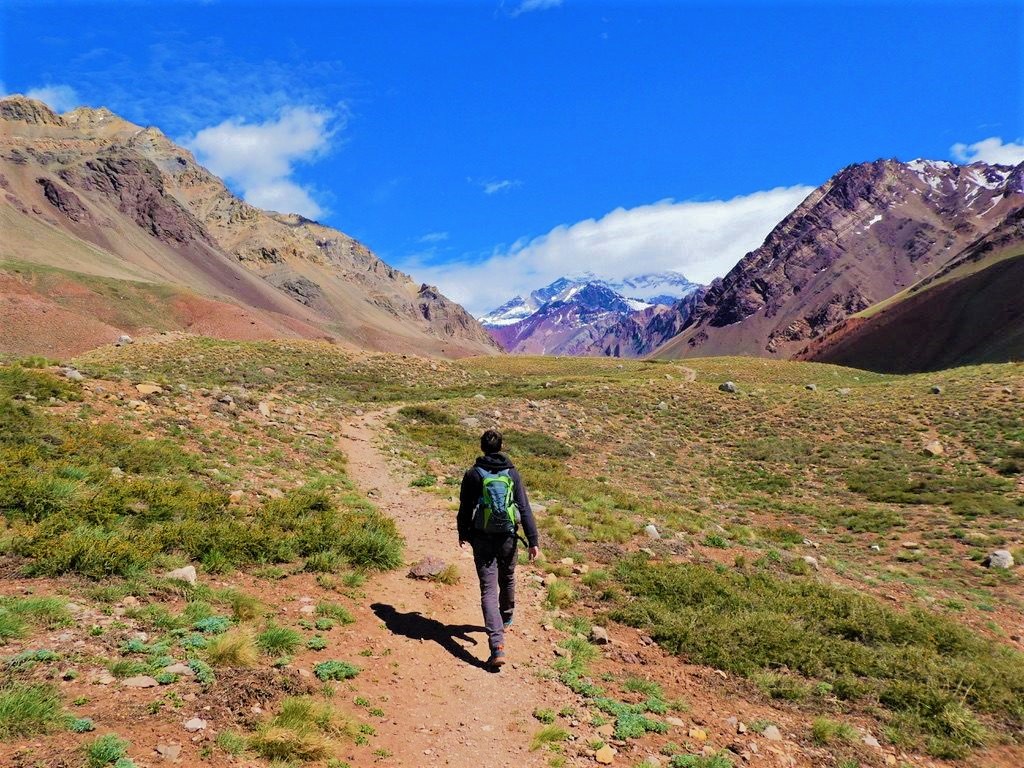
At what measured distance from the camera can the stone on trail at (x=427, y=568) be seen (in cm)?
1105

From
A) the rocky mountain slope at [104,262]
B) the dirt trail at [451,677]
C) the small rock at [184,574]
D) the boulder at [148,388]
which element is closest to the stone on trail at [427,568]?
the dirt trail at [451,677]

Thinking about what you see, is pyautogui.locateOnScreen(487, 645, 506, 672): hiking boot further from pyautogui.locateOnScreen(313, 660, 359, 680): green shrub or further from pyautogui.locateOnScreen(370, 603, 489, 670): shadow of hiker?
pyautogui.locateOnScreen(313, 660, 359, 680): green shrub

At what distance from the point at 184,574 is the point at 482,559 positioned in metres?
4.77

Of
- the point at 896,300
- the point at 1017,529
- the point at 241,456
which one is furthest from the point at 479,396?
the point at 896,300

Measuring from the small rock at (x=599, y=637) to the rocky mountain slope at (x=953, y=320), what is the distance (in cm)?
12566

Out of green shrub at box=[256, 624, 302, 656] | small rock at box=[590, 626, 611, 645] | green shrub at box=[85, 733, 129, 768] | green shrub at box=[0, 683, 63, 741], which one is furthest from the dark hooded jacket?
green shrub at box=[0, 683, 63, 741]

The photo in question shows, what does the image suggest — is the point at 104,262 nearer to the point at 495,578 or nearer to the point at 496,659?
the point at 495,578

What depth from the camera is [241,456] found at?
1650 cm

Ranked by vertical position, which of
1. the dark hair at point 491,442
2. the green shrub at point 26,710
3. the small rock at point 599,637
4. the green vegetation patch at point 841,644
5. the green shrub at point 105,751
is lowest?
the green vegetation patch at point 841,644

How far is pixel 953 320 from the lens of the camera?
14788 cm

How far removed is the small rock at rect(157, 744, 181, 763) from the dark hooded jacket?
4.28 m

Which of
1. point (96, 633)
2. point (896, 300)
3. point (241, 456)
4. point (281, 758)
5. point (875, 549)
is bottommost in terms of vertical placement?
point (875, 549)

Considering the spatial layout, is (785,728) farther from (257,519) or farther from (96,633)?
(257,519)

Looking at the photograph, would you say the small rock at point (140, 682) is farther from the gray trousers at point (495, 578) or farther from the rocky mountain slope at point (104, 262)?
the rocky mountain slope at point (104, 262)
